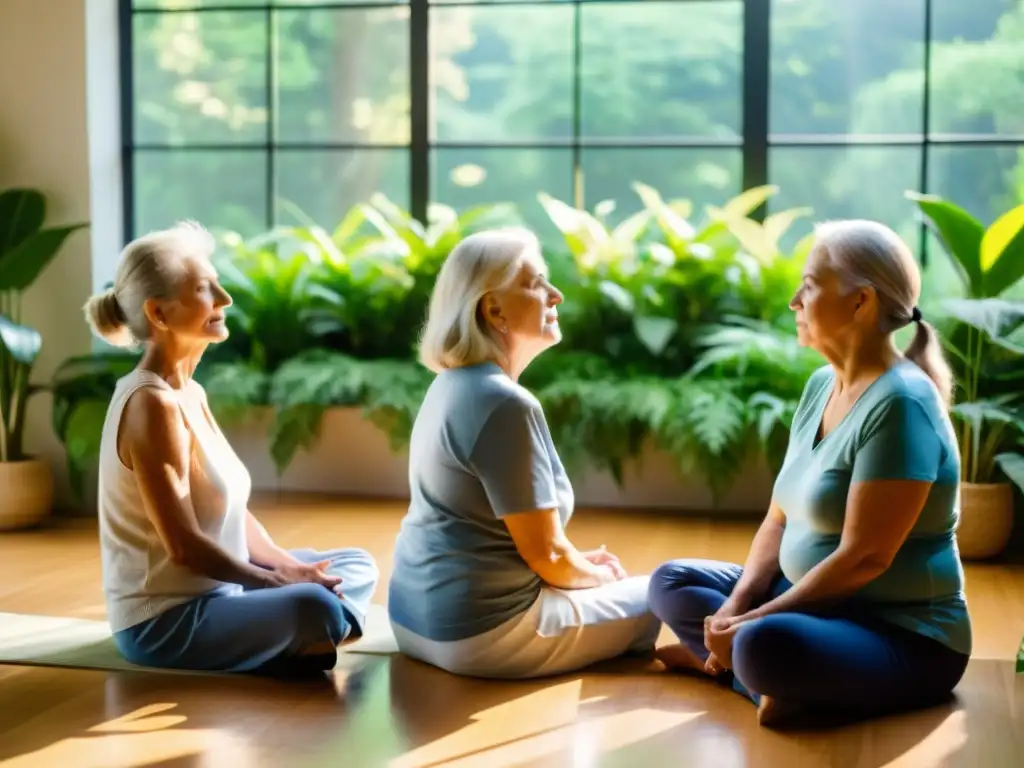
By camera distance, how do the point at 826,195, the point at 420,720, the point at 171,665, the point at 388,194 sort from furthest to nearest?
the point at 388,194
the point at 826,195
the point at 171,665
the point at 420,720

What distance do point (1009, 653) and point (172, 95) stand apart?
415 centimetres

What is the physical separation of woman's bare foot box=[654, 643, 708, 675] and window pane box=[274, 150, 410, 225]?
10.3 feet

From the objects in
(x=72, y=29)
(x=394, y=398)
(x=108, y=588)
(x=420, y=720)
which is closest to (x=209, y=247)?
(x=108, y=588)

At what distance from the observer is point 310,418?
5191mm

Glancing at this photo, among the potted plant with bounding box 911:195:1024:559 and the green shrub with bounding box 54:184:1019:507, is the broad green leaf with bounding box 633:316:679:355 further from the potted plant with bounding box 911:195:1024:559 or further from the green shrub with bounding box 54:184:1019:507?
the potted plant with bounding box 911:195:1024:559

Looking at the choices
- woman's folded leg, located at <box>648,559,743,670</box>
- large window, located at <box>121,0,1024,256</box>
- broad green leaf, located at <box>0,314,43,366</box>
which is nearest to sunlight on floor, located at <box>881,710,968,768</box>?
woman's folded leg, located at <box>648,559,743,670</box>

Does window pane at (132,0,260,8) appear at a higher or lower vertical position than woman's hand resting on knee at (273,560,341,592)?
higher

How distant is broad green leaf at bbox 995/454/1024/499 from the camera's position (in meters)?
3.93

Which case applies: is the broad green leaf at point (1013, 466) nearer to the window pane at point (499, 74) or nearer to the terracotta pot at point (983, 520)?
the terracotta pot at point (983, 520)

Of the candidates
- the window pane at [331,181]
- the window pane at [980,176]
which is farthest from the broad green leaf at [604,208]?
the window pane at [980,176]

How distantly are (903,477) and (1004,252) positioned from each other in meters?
2.00

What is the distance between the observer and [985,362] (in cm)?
441

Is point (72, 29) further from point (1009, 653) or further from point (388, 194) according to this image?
point (1009, 653)

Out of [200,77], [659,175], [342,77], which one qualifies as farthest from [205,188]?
[659,175]
